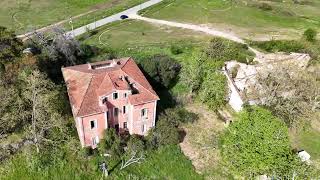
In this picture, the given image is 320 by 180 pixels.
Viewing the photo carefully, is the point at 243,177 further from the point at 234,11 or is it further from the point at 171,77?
the point at 234,11

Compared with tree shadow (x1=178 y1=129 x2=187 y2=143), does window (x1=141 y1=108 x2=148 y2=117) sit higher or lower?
higher

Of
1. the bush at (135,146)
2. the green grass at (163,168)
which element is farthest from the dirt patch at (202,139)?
the bush at (135,146)

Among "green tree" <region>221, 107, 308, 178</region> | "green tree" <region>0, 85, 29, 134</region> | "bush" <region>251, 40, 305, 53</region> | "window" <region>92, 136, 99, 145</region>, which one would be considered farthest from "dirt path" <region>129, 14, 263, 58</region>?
"green tree" <region>0, 85, 29, 134</region>

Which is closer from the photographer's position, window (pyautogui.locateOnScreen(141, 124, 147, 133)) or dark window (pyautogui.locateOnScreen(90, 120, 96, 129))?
dark window (pyautogui.locateOnScreen(90, 120, 96, 129))

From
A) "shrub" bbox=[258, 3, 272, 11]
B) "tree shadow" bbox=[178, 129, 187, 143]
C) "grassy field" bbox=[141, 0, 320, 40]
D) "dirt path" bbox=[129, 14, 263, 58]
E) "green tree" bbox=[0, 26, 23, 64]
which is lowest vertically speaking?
"tree shadow" bbox=[178, 129, 187, 143]

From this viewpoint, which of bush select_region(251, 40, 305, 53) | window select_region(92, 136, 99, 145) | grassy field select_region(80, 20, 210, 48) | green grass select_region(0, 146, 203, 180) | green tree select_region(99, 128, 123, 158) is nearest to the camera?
green grass select_region(0, 146, 203, 180)

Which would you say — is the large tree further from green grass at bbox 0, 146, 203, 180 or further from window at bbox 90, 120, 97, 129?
window at bbox 90, 120, 97, 129

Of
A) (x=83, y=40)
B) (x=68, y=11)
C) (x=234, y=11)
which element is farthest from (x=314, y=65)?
(x=68, y=11)
